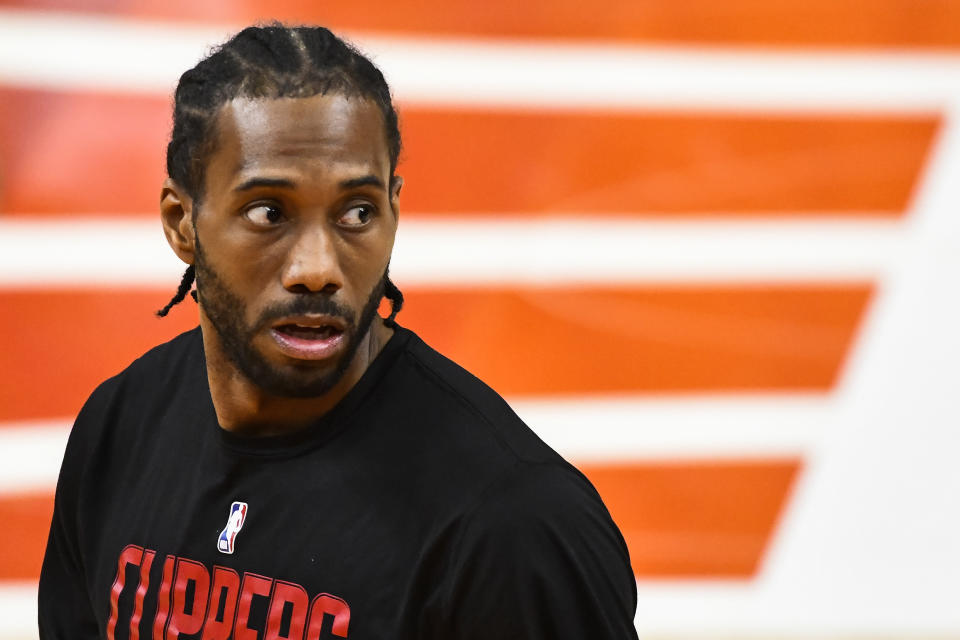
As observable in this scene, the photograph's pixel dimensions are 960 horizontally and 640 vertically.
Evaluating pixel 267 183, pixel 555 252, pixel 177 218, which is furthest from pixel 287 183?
pixel 555 252

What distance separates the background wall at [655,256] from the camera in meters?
2.81

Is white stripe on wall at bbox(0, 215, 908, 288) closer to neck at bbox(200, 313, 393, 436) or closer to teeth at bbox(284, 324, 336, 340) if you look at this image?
neck at bbox(200, 313, 393, 436)

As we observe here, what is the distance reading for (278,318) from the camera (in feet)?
3.98

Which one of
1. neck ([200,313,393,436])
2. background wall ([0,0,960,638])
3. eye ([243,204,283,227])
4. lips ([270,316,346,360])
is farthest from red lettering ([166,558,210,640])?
background wall ([0,0,960,638])

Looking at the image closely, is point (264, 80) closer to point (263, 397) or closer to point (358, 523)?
point (263, 397)

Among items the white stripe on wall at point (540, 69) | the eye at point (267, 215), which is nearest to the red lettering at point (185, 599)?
the eye at point (267, 215)

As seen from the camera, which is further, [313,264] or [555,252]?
[555,252]

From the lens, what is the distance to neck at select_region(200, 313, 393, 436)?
4.20 ft

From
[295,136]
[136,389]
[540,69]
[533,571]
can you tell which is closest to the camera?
[533,571]

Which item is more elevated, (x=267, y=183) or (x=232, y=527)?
(x=267, y=183)

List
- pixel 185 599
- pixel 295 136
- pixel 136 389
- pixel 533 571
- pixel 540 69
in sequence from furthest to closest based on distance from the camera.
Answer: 1. pixel 540 69
2. pixel 136 389
3. pixel 185 599
4. pixel 295 136
5. pixel 533 571

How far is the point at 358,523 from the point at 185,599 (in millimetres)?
233

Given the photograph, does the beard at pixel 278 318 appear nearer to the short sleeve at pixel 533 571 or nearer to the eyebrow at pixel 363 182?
the eyebrow at pixel 363 182

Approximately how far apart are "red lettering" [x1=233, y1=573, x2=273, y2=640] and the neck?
0.16 m
